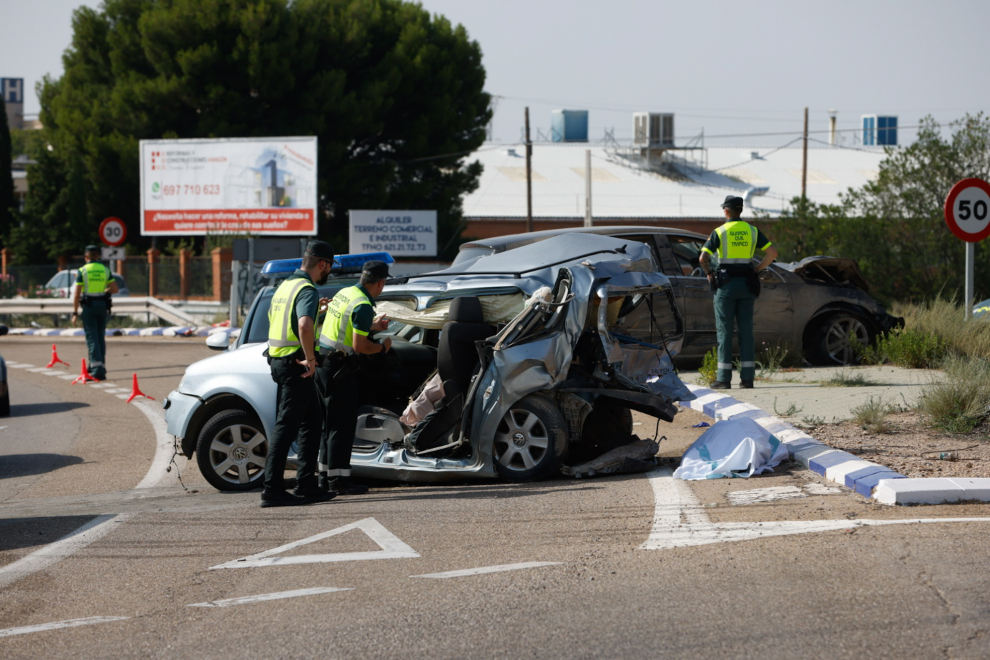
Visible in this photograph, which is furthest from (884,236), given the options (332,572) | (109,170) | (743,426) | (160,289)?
(109,170)

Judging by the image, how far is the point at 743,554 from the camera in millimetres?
5102

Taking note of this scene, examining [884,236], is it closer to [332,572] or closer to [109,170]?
[332,572]

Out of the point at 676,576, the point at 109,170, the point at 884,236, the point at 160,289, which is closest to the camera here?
the point at 676,576

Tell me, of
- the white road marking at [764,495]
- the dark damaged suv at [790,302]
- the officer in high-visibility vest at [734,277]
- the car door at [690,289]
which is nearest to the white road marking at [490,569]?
the white road marking at [764,495]

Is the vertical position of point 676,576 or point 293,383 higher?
point 293,383

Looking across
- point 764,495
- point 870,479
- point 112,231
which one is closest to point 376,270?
point 764,495

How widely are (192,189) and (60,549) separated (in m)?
32.6

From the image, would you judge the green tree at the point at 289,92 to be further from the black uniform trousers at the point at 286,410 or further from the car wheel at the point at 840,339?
the black uniform trousers at the point at 286,410

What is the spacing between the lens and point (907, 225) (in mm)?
19094

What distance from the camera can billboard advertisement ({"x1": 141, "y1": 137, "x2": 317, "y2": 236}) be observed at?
116 feet

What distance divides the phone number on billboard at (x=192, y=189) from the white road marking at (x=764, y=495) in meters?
32.7

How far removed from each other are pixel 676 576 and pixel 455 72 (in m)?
39.5

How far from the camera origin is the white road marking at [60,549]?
215 inches

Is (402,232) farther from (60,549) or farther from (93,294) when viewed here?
(60,549)
